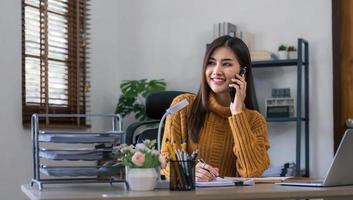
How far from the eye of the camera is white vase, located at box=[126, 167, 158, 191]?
59.4 inches

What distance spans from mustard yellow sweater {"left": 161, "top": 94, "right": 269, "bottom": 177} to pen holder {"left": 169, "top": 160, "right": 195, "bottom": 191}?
549mm

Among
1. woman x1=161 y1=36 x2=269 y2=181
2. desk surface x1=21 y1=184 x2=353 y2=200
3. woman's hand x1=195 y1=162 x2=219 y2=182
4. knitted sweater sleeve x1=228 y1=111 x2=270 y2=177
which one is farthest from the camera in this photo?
woman x1=161 y1=36 x2=269 y2=181

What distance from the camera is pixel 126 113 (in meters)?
4.44

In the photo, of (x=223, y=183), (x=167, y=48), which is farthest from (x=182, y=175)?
(x=167, y=48)

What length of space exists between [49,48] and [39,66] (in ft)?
0.68

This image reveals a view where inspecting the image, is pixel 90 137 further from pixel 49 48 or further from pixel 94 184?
pixel 49 48

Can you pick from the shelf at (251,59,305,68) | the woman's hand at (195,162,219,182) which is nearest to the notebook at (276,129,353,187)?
the woman's hand at (195,162,219,182)

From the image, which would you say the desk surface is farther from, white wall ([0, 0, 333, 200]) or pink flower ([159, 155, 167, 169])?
white wall ([0, 0, 333, 200])

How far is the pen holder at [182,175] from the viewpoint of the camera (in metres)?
1.54

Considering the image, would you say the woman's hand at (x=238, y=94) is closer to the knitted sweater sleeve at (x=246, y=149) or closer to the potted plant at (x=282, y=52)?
the knitted sweater sleeve at (x=246, y=149)

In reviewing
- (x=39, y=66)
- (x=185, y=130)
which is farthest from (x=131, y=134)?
(x=39, y=66)

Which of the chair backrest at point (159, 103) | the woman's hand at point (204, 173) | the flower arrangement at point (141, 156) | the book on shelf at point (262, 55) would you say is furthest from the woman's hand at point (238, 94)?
the book on shelf at point (262, 55)

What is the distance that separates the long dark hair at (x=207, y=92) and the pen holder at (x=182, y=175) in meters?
0.67

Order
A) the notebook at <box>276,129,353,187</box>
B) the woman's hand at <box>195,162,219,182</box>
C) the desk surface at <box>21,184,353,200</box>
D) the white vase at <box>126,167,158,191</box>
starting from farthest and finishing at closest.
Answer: the woman's hand at <box>195,162,219,182</box>, the notebook at <box>276,129,353,187</box>, the white vase at <box>126,167,158,191</box>, the desk surface at <box>21,184,353,200</box>
